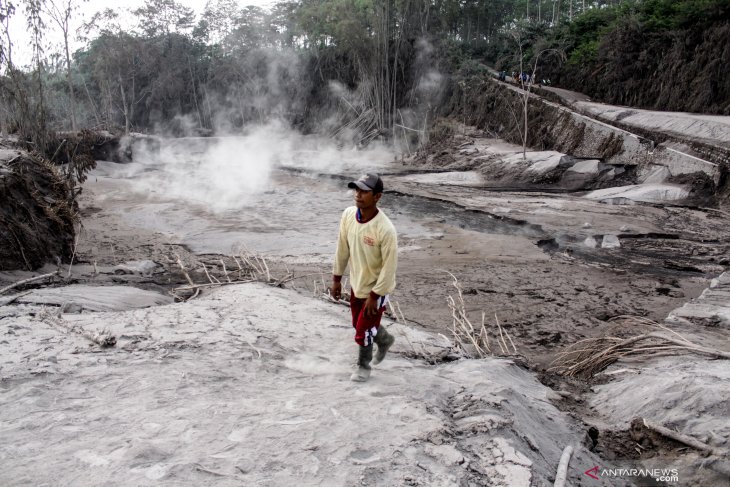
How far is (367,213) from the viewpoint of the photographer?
322 cm

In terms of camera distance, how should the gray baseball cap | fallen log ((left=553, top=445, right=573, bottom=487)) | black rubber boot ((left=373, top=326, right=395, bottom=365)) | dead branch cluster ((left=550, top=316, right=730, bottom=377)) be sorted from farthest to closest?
dead branch cluster ((left=550, top=316, right=730, bottom=377)) → black rubber boot ((left=373, top=326, right=395, bottom=365)) → the gray baseball cap → fallen log ((left=553, top=445, right=573, bottom=487))

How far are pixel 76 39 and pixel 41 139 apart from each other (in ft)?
60.9

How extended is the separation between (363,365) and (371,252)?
2.40 feet

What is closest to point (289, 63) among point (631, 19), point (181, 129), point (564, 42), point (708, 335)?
point (181, 129)

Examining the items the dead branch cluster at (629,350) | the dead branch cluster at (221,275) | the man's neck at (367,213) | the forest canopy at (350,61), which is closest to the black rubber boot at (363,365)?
the man's neck at (367,213)

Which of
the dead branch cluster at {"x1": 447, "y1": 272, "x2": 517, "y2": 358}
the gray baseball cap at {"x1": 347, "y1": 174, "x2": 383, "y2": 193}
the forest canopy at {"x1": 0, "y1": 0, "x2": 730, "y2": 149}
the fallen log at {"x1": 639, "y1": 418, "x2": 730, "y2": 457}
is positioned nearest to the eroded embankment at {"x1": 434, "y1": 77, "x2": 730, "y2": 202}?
the forest canopy at {"x1": 0, "y1": 0, "x2": 730, "y2": 149}

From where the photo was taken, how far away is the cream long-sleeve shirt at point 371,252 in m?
3.18

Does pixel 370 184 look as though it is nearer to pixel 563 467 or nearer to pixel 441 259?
pixel 563 467

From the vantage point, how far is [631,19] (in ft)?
64.1

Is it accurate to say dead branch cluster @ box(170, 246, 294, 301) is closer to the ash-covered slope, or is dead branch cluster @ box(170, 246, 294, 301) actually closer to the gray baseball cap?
the ash-covered slope

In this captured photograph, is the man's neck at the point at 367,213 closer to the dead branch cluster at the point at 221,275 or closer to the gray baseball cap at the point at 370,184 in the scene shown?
the gray baseball cap at the point at 370,184

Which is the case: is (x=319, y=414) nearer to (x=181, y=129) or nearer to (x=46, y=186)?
(x=46, y=186)

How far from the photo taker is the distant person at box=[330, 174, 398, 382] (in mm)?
3162

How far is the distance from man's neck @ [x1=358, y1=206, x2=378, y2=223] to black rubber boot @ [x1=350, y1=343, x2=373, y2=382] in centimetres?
80
